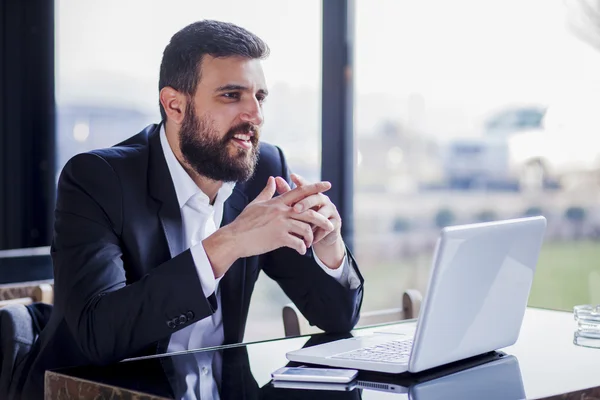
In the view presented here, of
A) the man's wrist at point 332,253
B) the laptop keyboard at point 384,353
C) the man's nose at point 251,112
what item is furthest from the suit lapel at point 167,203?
the laptop keyboard at point 384,353

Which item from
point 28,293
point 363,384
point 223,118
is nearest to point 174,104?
point 223,118

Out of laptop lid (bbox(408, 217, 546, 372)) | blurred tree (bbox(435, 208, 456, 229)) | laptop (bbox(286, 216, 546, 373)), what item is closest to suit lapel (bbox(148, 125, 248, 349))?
laptop (bbox(286, 216, 546, 373))

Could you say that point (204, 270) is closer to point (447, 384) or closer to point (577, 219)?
point (447, 384)

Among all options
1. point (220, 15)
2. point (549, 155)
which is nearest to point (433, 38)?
point (549, 155)

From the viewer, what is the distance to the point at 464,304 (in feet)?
4.35

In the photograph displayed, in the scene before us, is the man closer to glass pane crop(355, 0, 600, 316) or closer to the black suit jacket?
the black suit jacket

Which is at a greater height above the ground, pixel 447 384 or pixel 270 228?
pixel 270 228

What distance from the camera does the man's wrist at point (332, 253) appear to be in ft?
6.19

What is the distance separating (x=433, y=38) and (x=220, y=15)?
1.12 metres

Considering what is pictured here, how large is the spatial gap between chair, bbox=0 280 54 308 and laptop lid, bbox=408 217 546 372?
1.21m

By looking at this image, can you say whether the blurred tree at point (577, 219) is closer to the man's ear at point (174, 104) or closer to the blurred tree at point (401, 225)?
the blurred tree at point (401, 225)

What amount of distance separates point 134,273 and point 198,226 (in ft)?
0.77

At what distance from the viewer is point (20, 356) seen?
1.79 metres

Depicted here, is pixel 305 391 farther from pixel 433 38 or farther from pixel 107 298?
Result: pixel 433 38
